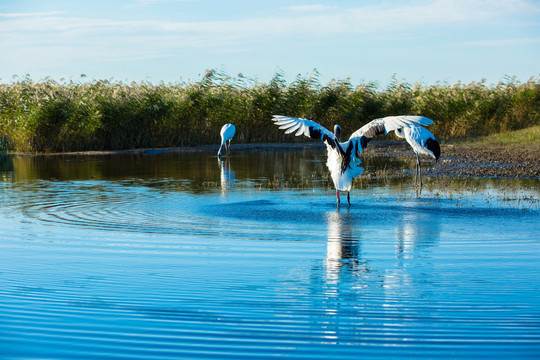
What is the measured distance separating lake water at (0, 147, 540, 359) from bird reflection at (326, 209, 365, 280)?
0.03 metres

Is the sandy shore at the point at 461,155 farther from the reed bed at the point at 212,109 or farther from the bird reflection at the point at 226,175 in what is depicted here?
the bird reflection at the point at 226,175

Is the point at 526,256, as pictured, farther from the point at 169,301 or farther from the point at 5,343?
the point at 5,343

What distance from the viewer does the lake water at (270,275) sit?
419cm

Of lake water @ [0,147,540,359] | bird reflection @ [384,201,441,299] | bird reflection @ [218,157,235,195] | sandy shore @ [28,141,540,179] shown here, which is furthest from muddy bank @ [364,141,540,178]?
bird reflection @ [384,201,441,299]

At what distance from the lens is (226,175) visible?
17469mm

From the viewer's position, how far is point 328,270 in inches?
249

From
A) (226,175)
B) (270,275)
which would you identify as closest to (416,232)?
(270,275)

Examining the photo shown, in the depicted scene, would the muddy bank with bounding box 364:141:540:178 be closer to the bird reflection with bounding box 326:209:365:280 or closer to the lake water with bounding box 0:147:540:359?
Answer: the lake water with bounding box 0:147:540:359

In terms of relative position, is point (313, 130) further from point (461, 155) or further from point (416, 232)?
point (461, 155)

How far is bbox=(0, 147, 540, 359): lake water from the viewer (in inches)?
165

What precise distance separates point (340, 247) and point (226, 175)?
33.1 ft

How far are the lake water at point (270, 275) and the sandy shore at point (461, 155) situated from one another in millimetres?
3341

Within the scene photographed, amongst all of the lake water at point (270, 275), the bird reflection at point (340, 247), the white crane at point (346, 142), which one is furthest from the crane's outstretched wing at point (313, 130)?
→ the bird reflection at point (340, 247)

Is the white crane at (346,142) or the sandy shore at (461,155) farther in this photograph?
the sandy shore at (461,155)
